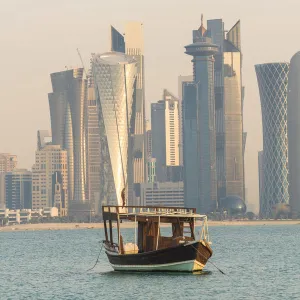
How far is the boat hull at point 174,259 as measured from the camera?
102562 mm

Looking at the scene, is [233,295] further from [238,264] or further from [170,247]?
[238,264]

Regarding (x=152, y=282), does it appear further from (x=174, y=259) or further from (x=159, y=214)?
(x=159, y=214)

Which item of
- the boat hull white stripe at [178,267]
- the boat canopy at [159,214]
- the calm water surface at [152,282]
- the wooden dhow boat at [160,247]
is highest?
the boat canopy at [159,214]

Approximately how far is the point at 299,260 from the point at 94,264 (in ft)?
88.9

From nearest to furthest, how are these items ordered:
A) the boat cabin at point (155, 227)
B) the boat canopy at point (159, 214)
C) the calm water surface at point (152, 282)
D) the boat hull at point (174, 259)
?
1. the calm water surface at point (152, 282)
2. the boat hull at point (174, 259)
3. the boat canopy at point (159, 214)
4. the boat cabin at point (155, 227)

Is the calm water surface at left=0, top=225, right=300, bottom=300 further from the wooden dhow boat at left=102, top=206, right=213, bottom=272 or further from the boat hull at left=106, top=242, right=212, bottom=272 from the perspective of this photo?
the wooden dhow boat at left=102, top=206, right=213, bottom=272

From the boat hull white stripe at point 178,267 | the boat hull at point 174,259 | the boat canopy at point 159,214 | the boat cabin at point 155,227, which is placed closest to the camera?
the boat hull at point 174,259

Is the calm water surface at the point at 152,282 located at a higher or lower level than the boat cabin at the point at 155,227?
lower

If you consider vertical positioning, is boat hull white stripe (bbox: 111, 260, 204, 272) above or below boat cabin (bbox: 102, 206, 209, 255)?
below

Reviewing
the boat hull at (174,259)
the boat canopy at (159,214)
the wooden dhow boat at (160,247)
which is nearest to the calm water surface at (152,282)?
the boat hull at (174,259)

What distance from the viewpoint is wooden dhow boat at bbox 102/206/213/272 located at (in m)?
103

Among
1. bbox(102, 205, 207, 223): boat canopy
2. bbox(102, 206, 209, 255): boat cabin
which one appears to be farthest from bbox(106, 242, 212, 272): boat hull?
bbox(102, 205, 207, 223): boat canopy

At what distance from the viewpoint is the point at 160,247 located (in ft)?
357

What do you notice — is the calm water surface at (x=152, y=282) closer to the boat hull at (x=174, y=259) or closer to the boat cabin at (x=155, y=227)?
the boat hull at (x=174, y=259)
